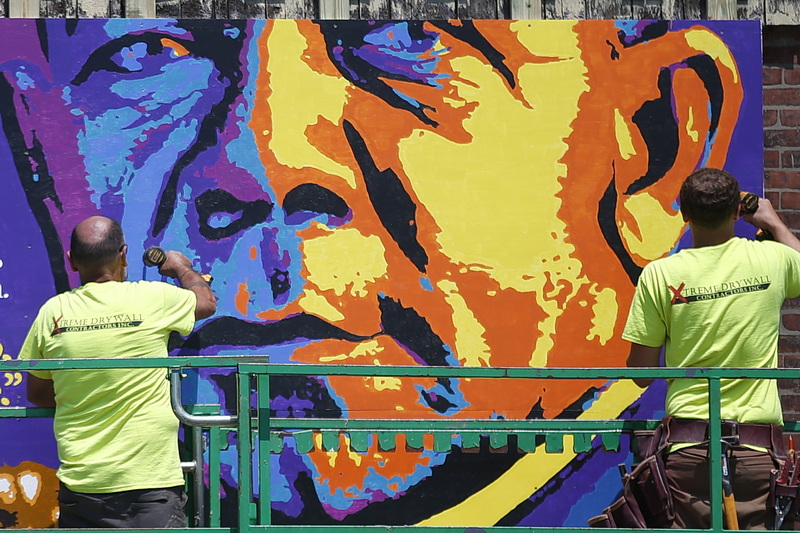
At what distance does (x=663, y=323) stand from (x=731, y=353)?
25 centimetres

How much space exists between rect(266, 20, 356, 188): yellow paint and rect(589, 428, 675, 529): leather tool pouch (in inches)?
76.9

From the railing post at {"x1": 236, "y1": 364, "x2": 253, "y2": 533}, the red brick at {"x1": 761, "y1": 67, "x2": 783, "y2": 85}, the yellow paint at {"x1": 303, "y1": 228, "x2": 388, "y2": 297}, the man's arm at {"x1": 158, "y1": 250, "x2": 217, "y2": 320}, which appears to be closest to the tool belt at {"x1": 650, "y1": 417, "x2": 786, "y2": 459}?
the railing post at {"x1": 236, "y1": 364, "x2": 253, "y2": 533}

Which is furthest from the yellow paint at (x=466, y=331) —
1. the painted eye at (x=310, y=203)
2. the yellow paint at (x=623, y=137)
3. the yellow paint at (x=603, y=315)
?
the yellow paint at (x=623, y=137)

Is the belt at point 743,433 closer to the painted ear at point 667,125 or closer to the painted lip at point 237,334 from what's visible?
the painted ear at point 667,125

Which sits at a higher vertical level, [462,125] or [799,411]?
[462,125]

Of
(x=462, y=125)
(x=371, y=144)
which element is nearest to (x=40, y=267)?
(x=371, y=144)

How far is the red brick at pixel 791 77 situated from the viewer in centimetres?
492

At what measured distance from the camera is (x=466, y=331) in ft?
15.4

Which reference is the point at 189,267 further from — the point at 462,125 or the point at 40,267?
the point at 462,125

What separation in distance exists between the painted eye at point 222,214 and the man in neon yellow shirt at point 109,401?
76 cm

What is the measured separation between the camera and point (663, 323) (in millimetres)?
3596

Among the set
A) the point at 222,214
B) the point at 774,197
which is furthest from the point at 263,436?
the point at 774,197

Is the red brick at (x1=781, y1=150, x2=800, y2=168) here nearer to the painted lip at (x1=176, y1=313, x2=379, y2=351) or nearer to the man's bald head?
the painted lip at (x1=176, y1=313, x2=379, y2=351)

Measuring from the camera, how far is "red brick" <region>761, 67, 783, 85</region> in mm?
4922
